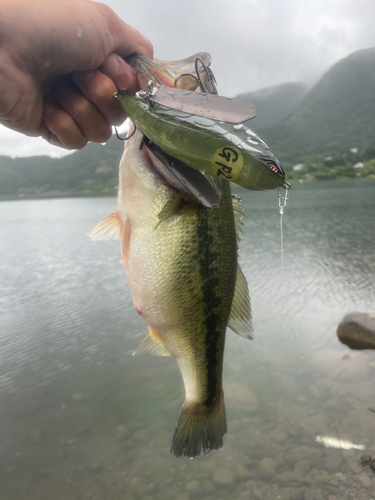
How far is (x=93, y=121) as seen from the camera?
1.88 metres

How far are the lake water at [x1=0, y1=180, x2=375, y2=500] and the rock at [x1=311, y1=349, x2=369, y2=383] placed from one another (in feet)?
0.09

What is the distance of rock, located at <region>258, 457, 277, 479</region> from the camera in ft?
13.5

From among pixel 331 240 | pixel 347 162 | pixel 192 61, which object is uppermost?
pixel 347 162

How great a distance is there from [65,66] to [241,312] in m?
1.51

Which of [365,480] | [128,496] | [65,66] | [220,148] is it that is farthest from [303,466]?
[65,66]

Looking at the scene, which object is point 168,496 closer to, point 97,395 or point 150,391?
point 150,391

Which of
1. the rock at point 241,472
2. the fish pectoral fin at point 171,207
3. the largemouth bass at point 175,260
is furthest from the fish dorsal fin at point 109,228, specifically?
the rock at point 241,472

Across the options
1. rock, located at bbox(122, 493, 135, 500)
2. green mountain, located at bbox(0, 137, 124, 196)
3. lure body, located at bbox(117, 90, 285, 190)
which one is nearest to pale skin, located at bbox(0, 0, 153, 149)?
lure body, located at bbox(117, 90, 285, 190)

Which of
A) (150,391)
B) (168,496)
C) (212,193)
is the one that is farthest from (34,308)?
(212,193)

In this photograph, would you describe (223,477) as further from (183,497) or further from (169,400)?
(169,400)

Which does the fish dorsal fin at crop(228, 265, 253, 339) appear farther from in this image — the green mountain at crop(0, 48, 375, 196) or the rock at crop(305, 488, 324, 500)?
the green mountain at crop(0, 48, 375, 196)

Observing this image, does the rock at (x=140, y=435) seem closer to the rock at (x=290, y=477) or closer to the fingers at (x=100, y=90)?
the rock at (x=290, y=477)

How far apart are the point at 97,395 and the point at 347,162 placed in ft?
257

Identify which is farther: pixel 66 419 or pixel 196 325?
pixel 66 419
